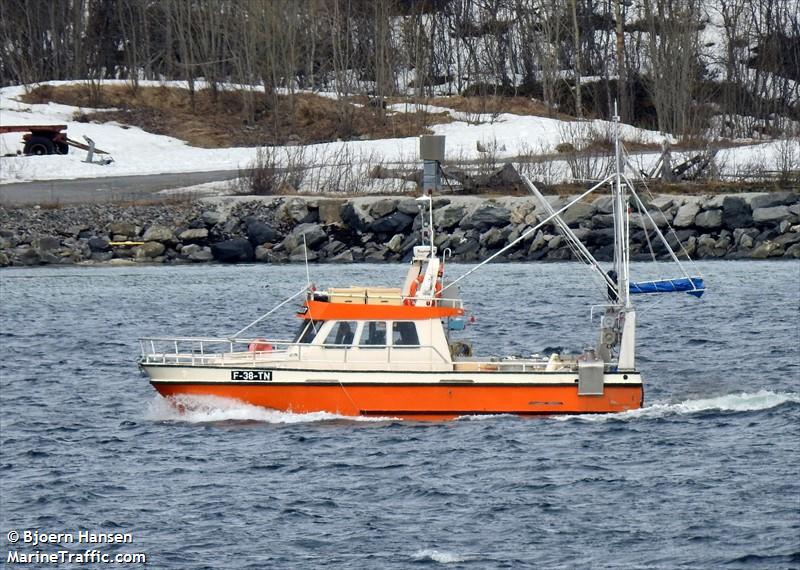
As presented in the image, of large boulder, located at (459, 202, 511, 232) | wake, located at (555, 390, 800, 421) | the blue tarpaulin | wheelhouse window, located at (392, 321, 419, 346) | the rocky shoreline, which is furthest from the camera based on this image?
large boulder, located at (459, 202, 511, 232)

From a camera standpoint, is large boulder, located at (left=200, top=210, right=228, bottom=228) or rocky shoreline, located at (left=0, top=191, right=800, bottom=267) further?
large boulder, located at (left=200, top=210, right=228, bottom=228)

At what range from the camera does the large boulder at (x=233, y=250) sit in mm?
63844

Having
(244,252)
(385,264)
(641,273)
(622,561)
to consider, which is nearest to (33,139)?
(244,252)

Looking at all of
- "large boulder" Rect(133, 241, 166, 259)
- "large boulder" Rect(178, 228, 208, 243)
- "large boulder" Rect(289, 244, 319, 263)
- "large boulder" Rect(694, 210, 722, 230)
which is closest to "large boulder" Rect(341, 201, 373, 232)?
"large boulder" Rect(289, 244, 319, 263)

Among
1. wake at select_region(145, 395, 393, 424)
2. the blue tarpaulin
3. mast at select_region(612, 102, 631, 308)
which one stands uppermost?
mast at select_region(612, 102, 631, 308)

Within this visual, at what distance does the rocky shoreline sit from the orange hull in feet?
109

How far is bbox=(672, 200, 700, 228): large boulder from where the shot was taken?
6131 centimetres

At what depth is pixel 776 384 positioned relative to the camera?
3166cm

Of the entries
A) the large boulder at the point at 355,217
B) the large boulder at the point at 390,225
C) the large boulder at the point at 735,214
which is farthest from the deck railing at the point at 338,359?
the large boulder at the point at 355,217

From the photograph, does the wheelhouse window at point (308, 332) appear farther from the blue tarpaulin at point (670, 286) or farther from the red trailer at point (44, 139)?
the red trailer at point (44, 139)

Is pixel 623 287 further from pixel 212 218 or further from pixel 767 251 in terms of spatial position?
pixel 212 218

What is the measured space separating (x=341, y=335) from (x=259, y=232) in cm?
3628

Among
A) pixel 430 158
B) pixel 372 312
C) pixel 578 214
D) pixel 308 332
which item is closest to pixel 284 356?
pixel 308 332

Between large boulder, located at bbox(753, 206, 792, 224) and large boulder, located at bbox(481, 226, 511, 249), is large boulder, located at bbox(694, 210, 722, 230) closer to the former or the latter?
large boulder, located at bbox(753, 206, 792, 224)
